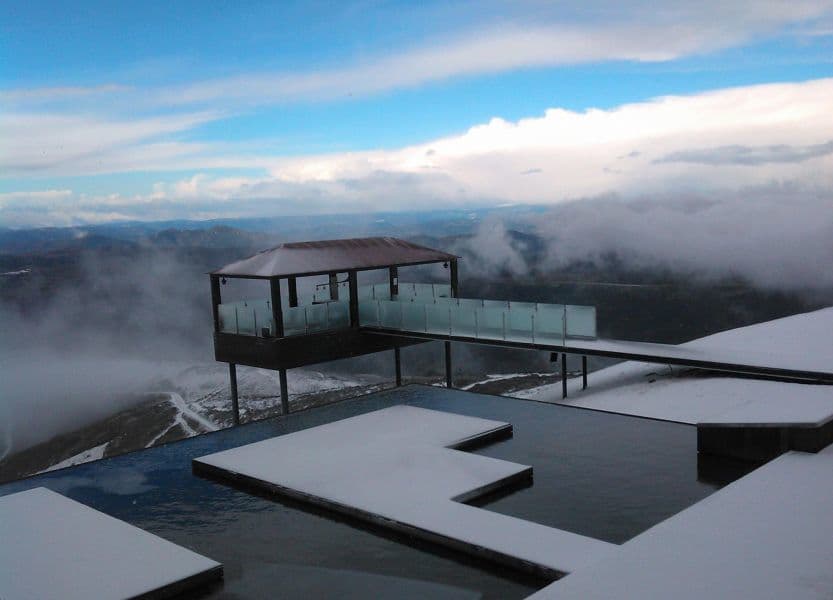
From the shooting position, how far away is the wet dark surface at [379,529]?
28.0ft

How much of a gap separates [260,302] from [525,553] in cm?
1495

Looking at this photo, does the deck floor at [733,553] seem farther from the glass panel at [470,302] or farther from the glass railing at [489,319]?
the glass panel at [470,302]

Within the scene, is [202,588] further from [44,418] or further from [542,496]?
[44,418]

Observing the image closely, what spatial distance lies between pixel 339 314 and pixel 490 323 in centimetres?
426

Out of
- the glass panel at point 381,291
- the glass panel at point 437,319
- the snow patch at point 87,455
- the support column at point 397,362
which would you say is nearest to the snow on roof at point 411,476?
the glass panel at point 437,319

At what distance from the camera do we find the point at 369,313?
861 inches

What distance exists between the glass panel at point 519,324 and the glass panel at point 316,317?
4989 mm

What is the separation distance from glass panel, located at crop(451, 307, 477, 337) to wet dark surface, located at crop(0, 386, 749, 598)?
4408mm

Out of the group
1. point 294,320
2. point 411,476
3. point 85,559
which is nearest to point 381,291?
point 294,320

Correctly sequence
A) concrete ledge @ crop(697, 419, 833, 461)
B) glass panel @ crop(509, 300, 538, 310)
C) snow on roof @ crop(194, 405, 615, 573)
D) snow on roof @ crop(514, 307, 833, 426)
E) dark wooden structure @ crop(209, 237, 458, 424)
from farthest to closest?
1. dark wooden structure @ crop(209, 237, 458, 424)
2. glass panel @ crop(509, 300, 538, 310)
3. snow on roof @ crop(514, 307, 833, 426)
4. concrete ledge @ crop(697, 419, 833, 461)
5. snow on roof @ crop(194, 405, 615, 573)

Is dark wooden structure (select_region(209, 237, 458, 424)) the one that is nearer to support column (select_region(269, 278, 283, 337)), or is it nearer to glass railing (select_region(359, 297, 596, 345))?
support column (select_region(269, 278, 283, 337))

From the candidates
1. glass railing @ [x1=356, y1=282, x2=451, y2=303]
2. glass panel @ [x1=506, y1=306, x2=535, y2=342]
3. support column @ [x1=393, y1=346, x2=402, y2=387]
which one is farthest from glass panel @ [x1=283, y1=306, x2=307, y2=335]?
glass panel @ [x1=506, y1=306, x2=535, y2=342]

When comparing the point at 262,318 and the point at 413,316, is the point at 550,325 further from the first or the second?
the point at 262,318

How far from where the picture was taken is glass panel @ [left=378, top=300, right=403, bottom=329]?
70.5 ft
